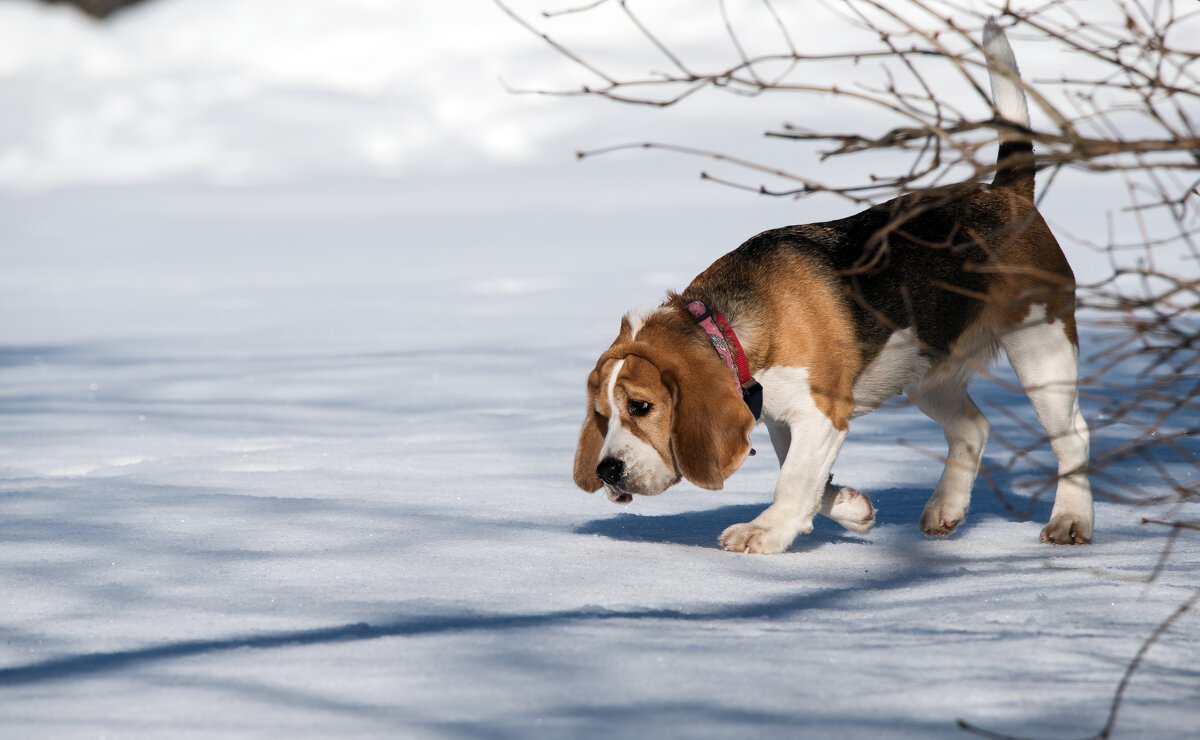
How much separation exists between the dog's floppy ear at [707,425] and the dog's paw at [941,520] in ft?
2.92

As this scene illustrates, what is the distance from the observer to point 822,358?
4.03 meters

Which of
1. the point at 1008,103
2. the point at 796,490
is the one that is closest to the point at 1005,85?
the point at 1008,103

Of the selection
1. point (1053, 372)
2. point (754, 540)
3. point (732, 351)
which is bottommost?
point (754, 540)

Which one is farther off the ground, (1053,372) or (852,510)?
(1053,372)

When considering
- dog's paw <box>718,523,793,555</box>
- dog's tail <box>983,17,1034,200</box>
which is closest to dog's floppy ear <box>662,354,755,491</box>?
dog's paw <box>718,523,793,555</box>

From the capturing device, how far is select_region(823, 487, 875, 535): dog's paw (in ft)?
13.4

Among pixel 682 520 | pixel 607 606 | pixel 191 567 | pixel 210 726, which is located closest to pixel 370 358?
pixel 682 520

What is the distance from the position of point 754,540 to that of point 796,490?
234 mm

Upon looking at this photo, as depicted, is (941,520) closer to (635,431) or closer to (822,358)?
(822,358)

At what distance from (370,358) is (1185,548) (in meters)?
6.74

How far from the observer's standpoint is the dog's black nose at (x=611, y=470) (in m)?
3.65

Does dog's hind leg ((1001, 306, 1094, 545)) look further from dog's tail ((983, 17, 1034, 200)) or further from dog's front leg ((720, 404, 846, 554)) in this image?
dog's front leg ((720, 404, 846, 554))

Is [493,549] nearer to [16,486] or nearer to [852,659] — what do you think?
[852,659]

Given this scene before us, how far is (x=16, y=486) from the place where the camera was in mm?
4715
